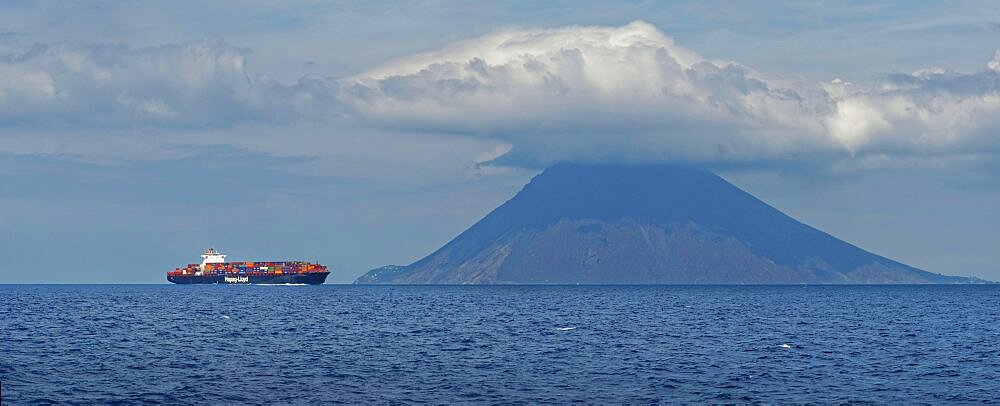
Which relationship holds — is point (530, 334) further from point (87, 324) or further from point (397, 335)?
point (87, 324)

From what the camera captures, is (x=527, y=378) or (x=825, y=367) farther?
(x=825, y=367)

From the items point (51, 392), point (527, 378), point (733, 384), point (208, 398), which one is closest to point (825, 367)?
point (733, 384)

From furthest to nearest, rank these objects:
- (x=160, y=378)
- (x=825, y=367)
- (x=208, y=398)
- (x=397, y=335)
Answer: (x=397, y=335) → (x=825, y=367) → (x=160, y=378) → (x=208, y=398)

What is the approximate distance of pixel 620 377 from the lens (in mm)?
81312

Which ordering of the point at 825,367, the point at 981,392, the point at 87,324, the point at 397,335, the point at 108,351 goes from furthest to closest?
the point at 87,324, the point at 397,335, the point at 108,351, the point at 825,367, the point at 981,392

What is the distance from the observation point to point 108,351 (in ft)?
328

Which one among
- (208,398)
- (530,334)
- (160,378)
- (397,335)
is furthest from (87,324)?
(208,398)

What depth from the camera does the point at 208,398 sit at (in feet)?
228

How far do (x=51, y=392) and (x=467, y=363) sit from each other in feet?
108

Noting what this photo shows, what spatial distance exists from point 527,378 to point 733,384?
14.9 meters

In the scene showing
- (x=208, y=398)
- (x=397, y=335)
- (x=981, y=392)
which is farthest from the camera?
(x=397, y=335)

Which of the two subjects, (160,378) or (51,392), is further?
(160,378)

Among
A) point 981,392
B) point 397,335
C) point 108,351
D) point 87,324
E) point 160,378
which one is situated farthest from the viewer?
point 87,324

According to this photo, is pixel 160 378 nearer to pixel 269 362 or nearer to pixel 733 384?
pixel 269 362
